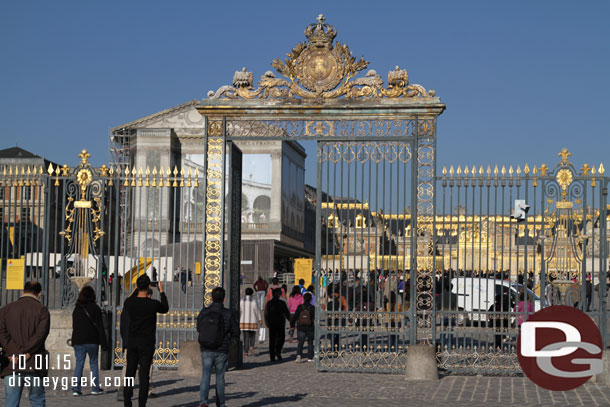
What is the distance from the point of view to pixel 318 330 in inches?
611

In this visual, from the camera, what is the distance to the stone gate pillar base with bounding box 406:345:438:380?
14.9m

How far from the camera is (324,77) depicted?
633 inches

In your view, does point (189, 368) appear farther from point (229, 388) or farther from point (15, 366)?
point (15, 366)

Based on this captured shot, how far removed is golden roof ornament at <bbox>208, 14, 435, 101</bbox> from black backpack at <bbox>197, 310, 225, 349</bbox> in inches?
236

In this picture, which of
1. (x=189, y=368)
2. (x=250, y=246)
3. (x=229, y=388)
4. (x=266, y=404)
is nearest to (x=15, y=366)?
(x=266, y=404)

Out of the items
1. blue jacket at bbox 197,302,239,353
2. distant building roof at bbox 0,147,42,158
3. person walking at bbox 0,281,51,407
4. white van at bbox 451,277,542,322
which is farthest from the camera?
distant building roof at bbox 0,147,42,158

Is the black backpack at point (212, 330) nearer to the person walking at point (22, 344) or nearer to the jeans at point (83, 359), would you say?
the person walking at point (22, 344)

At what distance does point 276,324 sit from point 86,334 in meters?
6.47

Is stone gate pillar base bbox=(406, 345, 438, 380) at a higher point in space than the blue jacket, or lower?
lower

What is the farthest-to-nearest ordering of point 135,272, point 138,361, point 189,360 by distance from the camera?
point 135,272 < point 189,360 < point 138,361

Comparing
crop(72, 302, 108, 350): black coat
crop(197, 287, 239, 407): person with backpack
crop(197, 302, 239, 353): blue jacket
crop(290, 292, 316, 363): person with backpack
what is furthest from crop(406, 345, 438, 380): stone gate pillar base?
crop(72, 302, 108, 350): black coat

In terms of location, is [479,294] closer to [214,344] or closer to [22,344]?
[214,344]

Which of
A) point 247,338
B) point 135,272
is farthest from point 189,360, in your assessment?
point 247,338

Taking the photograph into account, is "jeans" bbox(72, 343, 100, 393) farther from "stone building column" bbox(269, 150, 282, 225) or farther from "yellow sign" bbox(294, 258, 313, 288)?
"stone building column" bbox(269, 150, 282, 225)
